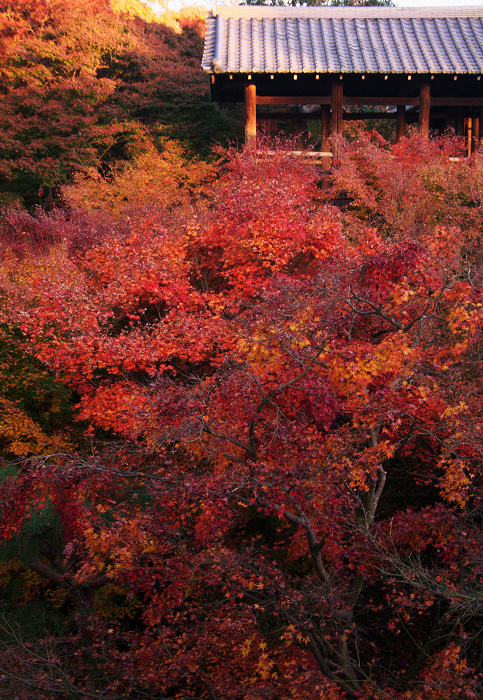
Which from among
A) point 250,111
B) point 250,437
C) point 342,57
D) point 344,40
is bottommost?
point 250,437

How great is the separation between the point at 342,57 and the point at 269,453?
11.9m

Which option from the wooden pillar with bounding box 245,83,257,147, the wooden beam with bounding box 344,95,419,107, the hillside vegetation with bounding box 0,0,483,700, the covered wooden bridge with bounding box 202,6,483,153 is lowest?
the hillside vegetation with bounding box 0,0,483,700

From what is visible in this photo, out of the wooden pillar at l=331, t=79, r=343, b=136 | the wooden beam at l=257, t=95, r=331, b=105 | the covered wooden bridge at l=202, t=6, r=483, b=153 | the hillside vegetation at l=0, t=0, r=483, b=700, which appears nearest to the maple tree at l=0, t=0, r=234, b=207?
the hillside vegetation at l=0, t=0, r=483, b=700

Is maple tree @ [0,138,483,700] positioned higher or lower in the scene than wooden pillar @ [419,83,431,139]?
lower

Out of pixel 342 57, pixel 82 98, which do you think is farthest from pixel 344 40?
pixel 82 98

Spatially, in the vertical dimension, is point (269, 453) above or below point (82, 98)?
below

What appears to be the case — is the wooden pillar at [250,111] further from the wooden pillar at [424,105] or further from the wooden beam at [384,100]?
the wooden pillar at [424,105]

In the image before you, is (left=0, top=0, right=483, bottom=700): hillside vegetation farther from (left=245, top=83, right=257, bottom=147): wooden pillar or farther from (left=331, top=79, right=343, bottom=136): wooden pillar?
(left=245, top=83, right=257, bottom=147): wooden pillar

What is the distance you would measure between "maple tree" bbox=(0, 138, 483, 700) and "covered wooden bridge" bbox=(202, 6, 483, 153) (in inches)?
88.6

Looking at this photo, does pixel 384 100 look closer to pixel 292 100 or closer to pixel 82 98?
pixel 292 100

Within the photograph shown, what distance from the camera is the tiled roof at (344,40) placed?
14.6 meters

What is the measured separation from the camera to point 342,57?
15.1m

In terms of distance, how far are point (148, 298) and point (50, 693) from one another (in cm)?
712

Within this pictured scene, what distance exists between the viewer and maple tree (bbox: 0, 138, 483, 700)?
22.2ft
